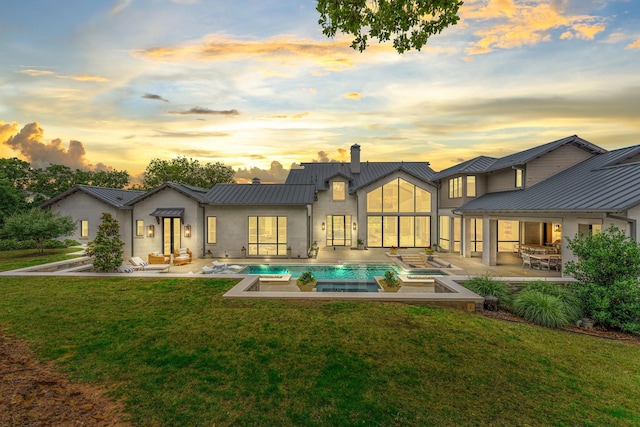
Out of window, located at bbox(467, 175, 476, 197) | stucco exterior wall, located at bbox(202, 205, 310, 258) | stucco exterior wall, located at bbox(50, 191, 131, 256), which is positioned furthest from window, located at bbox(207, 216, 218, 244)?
window, located at bbox(467, 175, 476, 197)

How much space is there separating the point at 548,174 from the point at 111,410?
2097 cm

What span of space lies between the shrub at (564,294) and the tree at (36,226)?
25.4 metres

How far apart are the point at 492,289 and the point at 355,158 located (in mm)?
20756

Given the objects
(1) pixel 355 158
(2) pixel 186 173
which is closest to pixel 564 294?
(1) pixel 355 158

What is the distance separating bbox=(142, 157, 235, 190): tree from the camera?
51.5 meters

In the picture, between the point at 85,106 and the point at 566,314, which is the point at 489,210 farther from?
the point at 85,106

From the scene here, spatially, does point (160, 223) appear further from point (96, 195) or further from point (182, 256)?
point (96, 195)

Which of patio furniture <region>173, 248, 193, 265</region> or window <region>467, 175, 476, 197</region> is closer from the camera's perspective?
patio furniture <region>173, 248, 193, 265</region>

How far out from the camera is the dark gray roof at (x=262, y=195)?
19312 mm

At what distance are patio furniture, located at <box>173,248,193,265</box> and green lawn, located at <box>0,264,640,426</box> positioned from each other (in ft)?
27.6

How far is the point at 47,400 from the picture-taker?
4.29 meters

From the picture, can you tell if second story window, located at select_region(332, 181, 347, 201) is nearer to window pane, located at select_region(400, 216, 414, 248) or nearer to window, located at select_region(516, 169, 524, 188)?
window pane, located at select_region(400, 216, 414, 248)

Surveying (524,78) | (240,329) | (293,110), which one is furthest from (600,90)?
(240,329)

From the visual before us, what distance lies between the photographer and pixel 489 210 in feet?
51.5
